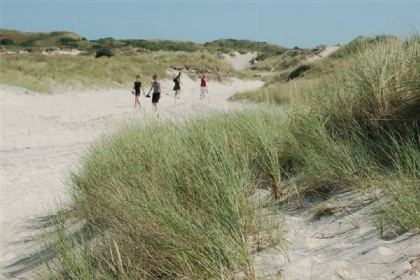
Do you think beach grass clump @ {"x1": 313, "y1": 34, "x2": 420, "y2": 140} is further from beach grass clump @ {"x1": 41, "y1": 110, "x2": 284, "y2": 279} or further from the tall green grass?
beach grass clump @ {"x1": 41, "y1": 110, "x2": 284, "y2": 279}

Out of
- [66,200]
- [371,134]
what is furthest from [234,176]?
[66,200]

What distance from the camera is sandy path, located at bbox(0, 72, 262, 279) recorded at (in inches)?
221

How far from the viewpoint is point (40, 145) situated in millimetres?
12438

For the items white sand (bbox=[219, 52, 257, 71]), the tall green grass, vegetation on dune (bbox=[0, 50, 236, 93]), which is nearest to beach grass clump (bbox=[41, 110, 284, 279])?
the tall green grass

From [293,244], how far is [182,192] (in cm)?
82

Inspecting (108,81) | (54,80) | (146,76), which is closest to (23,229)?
(54,80)

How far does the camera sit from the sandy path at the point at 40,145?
18.5 feet

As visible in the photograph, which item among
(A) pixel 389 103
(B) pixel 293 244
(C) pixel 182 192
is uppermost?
(A) pixel 389 103

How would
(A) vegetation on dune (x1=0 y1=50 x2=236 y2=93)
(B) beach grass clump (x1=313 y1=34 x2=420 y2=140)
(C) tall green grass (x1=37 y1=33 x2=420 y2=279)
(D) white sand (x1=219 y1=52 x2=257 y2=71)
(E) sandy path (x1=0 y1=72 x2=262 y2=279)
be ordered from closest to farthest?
(C) tall green grass (x1=37 y1=33 x2=420 y2=279), (B) beach grass clump (x1=313 y1=34 x2=420 y2=140), (E) sandy path (x1=0 y1=72 x2=262 y2=279), (A) vegetation on dune (x1=0 y1=50 x2=236 y2=93), (D) white sand (x1=219 y1=52 x2=257 y2=71)

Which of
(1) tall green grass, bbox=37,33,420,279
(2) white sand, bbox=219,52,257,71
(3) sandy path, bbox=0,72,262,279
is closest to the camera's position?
(1) tall green grass, bbox=37,33,420,279

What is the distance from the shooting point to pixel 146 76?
34.2m

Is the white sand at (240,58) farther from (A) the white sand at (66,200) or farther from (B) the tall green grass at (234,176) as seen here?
(B) the tall green grass at (234,176)

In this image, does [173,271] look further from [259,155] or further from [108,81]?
[108,81]

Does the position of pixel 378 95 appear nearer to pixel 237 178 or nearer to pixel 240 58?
pixel 237 178
